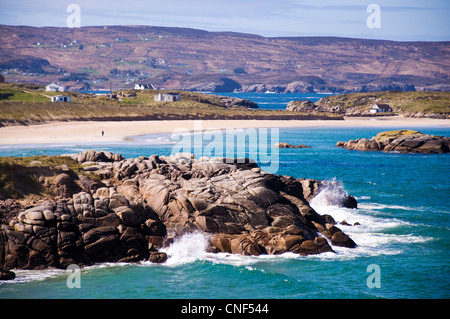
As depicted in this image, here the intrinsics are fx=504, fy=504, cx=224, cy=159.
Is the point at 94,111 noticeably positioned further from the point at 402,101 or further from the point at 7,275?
the point at 402,101

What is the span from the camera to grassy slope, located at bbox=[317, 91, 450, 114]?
146m

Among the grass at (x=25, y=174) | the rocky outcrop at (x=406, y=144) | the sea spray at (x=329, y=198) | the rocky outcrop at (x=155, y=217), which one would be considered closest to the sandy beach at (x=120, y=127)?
the rocky outcrop at (x=406, y=144)

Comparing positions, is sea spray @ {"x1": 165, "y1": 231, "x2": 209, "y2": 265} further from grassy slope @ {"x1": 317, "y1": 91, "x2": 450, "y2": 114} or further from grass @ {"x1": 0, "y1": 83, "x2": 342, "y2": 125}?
grassy slope @ {"x1": 317, "y1": 91, "x2": 450, "y2": 114}

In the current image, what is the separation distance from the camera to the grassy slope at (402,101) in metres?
146

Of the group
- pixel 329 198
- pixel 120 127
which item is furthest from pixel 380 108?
pixel 329 198

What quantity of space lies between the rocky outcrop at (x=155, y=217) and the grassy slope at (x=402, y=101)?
121m

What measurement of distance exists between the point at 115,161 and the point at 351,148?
156 feet

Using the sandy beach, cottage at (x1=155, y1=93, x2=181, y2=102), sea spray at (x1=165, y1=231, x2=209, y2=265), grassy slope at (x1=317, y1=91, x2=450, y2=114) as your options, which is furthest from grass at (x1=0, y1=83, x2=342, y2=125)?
sea spray at (x1=165, y1=231, x2=209, y2=265)

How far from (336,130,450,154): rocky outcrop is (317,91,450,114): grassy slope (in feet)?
226

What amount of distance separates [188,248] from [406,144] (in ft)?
180

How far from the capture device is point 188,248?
26750 mm

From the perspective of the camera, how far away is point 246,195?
29.5m

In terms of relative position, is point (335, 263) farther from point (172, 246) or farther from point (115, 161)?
point (115, 161)

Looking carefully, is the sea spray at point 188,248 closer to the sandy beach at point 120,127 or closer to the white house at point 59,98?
the sandy beach at point 120,127
